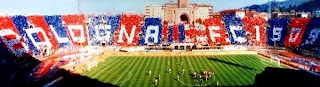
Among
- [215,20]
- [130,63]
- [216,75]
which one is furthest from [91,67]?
[215,20]

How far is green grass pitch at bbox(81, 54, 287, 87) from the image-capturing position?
34.2m

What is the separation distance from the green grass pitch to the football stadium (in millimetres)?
89

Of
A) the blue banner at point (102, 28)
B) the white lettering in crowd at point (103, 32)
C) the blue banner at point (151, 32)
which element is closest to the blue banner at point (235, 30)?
the blue banner at point (151, 32)

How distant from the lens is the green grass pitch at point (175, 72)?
34.2 m

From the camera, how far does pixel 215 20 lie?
3007 inches

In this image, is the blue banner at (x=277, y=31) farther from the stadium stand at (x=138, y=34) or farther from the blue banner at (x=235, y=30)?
the blue banner at (x=235, y=30)

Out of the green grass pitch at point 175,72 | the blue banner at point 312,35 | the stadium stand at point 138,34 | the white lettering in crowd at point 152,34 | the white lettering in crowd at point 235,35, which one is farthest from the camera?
the white lettering in crowd at point 235,35

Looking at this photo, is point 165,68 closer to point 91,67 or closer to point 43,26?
point 91,67

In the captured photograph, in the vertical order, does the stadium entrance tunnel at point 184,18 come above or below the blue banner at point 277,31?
above

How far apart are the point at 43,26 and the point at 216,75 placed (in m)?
34.3

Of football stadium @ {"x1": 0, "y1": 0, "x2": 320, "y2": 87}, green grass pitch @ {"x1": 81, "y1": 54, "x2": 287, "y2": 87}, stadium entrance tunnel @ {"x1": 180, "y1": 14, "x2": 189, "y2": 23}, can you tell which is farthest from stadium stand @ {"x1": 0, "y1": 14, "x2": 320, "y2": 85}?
stadium entrance tunnel @ {"x1": 180, "y1": 14, "x2": 189, "y2": 23}

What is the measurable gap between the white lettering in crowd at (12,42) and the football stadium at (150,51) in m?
0.13

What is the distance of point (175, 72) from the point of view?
3991cm

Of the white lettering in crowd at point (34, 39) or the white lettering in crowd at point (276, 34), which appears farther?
the white lettering in crowd at point (276, 34)
